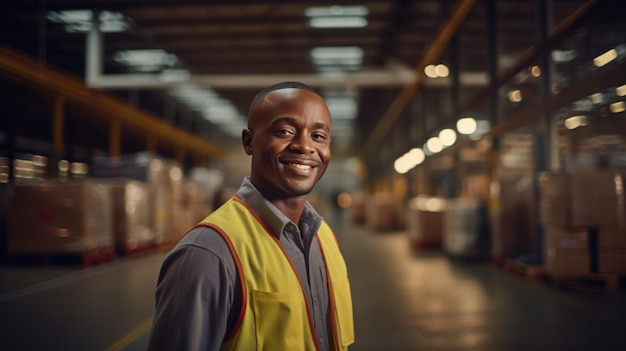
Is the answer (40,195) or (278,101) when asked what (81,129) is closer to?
(40,195)

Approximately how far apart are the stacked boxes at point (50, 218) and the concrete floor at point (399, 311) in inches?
14.8

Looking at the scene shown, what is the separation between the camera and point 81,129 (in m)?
13.6

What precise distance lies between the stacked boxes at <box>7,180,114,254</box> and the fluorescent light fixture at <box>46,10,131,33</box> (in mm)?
5653

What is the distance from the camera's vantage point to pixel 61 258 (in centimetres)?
820

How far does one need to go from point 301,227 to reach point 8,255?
27.1ft

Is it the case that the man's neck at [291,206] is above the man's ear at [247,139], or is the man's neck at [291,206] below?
below

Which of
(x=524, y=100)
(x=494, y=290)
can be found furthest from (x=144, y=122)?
(x=494, y=290)

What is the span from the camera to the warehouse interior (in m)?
5.22

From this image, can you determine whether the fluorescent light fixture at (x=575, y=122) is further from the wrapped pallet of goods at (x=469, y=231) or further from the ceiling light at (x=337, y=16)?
the ceiling light at (x=337, y=16)

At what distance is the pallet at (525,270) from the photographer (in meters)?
6.64

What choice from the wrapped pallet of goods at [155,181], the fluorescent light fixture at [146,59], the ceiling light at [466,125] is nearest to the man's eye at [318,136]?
the wrapped pallet of goods at [155,181]

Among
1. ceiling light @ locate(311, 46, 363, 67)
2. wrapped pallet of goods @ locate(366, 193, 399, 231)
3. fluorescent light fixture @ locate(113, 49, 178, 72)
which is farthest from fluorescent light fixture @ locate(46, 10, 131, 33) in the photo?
wrapped pallet of goods @ locate(366, 193, 399, 231)

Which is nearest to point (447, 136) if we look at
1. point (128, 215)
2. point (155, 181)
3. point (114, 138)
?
point (155, 181)

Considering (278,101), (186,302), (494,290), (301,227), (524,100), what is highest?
(524,100)
